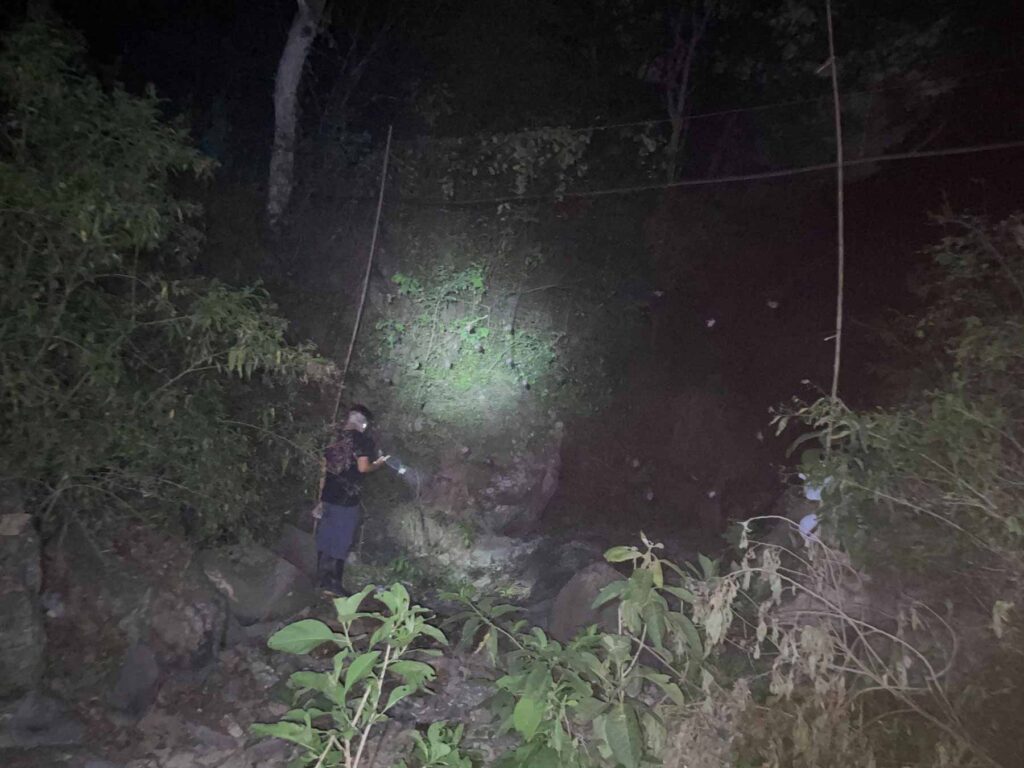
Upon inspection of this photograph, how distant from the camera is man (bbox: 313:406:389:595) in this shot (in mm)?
4816

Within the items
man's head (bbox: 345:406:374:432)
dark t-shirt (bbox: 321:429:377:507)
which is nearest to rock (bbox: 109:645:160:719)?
dark t-shirt (bbox: 321:429:377:507)

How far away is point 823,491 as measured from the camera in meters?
3.23

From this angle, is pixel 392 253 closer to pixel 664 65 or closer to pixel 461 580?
pixel 461 580

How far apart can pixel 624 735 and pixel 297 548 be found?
4115 mm

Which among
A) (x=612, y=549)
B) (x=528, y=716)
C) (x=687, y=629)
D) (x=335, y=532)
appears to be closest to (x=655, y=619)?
(x=687, y=629)

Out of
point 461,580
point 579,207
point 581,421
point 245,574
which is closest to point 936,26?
point 579,207

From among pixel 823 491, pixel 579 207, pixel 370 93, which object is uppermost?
pixel 370 93

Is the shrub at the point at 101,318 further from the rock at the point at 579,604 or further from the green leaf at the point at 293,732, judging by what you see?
the rock at the point at 579,604

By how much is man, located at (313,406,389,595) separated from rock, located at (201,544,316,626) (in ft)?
1.22

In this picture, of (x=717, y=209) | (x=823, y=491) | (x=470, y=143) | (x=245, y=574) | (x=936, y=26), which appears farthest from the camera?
(x=717, y=209)

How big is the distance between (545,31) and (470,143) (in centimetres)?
189

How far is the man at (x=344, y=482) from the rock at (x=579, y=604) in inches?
72.0

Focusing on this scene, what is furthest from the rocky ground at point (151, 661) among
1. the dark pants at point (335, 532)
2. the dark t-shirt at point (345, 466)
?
the dark t-shirt at point (345, 466)

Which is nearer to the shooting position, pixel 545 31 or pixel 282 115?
pixel 282 115
